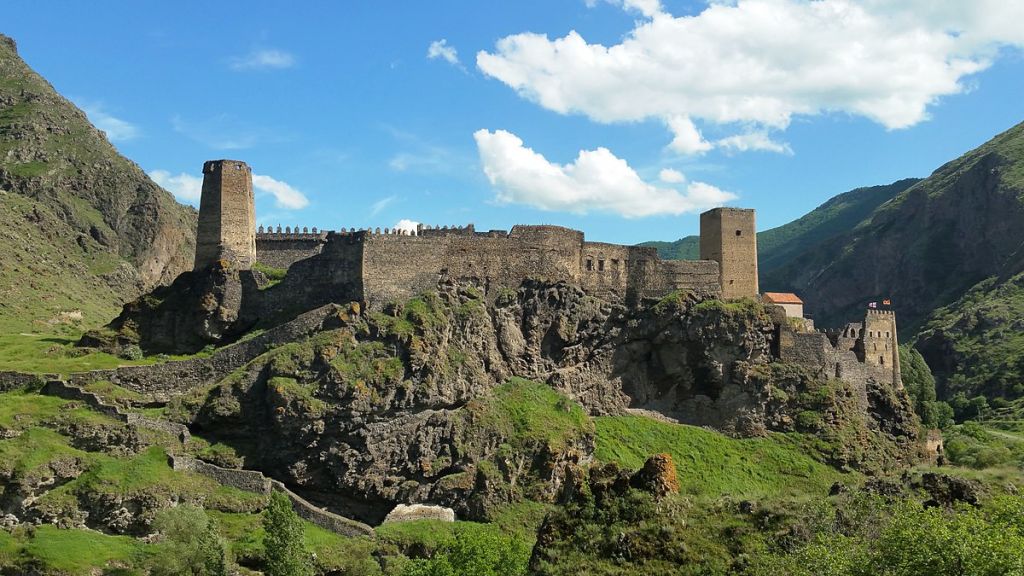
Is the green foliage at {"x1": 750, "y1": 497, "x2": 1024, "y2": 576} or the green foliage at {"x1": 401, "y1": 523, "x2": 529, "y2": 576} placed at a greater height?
the green foliage at {"x1": 750, "y1": 497, "x2": 1024, "y2": 576}

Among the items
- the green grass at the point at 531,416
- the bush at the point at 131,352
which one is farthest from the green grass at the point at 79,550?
the green grass at the point at 531,416

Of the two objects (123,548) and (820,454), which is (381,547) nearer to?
(123,548)

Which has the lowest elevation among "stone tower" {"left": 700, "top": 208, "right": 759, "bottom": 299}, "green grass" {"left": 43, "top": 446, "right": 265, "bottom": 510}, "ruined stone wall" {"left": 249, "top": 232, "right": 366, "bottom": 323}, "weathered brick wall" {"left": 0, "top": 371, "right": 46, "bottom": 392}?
"green grass" {"left": 43, "top": 446, "right": 265, "bottom": 510}

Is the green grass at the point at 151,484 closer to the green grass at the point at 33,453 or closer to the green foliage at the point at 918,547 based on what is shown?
the green grass at the point at 33,453

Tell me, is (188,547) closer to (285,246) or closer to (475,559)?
(475,559)

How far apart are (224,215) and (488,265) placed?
19.8 m

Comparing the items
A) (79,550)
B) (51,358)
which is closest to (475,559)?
(79,550)

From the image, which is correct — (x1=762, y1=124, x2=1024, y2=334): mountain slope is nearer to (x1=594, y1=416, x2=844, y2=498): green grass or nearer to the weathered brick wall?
(x1=594, y1=416, x2=844, y2=498): green grass

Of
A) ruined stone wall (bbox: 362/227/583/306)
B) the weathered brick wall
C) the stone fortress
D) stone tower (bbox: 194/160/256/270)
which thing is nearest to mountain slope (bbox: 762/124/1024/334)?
the stone fortress

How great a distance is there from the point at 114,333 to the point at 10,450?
18.6 meters

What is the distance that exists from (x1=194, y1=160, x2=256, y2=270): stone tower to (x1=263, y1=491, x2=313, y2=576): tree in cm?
2460

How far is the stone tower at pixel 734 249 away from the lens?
278 ft

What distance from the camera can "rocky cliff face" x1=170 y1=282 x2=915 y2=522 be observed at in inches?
2435

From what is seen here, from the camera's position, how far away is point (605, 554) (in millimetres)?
32594
